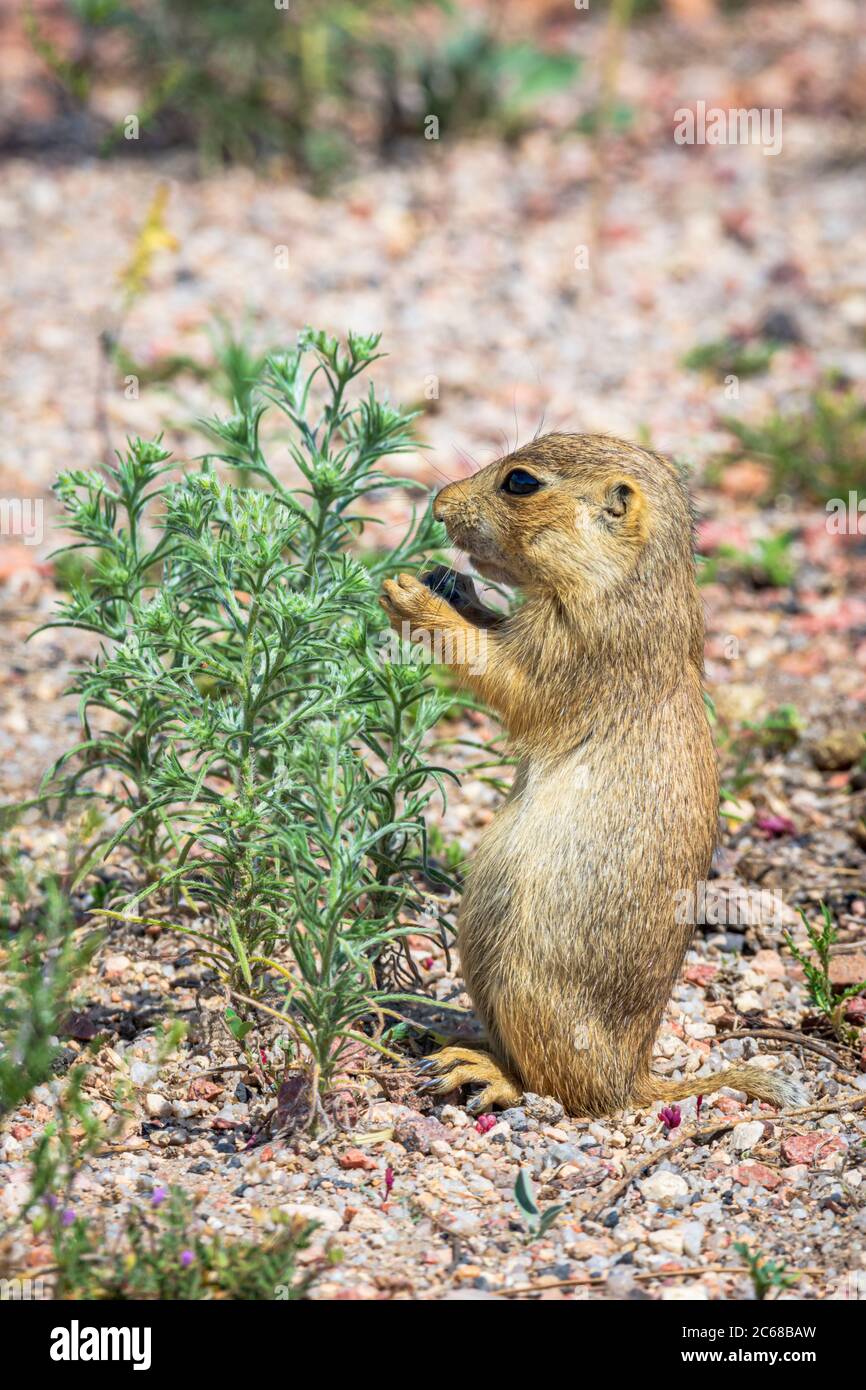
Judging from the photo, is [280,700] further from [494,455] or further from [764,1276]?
[494,455]

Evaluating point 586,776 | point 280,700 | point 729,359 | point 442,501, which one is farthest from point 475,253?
point 586,776

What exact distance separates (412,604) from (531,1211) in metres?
1.56

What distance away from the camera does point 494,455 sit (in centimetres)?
766

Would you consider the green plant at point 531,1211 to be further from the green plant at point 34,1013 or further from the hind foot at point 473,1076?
the green plant at point 34,1013

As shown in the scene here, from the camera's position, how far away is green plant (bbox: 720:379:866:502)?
297 inches

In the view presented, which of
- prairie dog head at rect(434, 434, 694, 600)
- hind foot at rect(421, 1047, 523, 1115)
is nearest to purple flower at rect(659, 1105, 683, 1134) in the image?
hind foot at rect(421, 1047, 523, 1115)

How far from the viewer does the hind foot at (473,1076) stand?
13.5 ft

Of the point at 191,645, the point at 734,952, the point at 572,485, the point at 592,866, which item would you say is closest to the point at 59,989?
the point at 191,645

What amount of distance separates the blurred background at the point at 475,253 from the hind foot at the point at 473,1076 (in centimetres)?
234

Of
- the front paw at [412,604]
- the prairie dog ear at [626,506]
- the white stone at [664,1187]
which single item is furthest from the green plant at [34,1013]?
the prairie dog ear at [626,506]

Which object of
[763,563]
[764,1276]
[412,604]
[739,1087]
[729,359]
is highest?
[729,359]

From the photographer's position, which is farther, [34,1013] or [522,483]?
[522,483]

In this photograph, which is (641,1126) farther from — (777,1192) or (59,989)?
(59,989)
